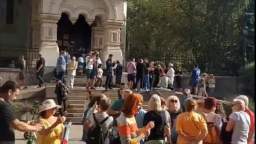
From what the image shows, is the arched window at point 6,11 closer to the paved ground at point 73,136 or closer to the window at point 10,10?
the window at point 10,10

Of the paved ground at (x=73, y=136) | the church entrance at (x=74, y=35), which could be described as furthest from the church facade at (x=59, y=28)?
the paved ground at (x=73, y=136)

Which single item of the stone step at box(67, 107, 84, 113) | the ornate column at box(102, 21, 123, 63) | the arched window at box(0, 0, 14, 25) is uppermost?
the arched window at box(0, 0, 14, 25)

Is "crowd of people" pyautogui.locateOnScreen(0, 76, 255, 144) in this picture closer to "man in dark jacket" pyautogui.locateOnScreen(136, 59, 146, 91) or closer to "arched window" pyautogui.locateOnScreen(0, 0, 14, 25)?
"man in dark jacket" pyautogui.locateOnScreen(136, 59, 146, 91)

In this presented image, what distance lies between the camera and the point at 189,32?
46906 mm

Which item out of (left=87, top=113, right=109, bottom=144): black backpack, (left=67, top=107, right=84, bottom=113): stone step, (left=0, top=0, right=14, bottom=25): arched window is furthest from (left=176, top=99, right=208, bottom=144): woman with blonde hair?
(left=0, top=0, right=14, bottom=25): arched window

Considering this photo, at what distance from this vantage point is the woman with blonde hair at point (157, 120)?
29.7ft

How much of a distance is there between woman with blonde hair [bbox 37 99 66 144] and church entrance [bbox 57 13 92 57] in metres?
28.0

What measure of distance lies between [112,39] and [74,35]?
8.69 ft

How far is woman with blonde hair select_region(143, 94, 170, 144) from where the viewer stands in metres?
9.05

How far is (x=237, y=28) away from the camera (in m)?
43.7

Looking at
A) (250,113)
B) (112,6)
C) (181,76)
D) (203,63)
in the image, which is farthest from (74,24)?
(250,113)

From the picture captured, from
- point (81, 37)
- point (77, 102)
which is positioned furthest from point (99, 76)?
point (81, 37)

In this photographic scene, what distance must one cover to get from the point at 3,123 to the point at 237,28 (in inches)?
1489

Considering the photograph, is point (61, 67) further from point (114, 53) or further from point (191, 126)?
point (191, 126)
